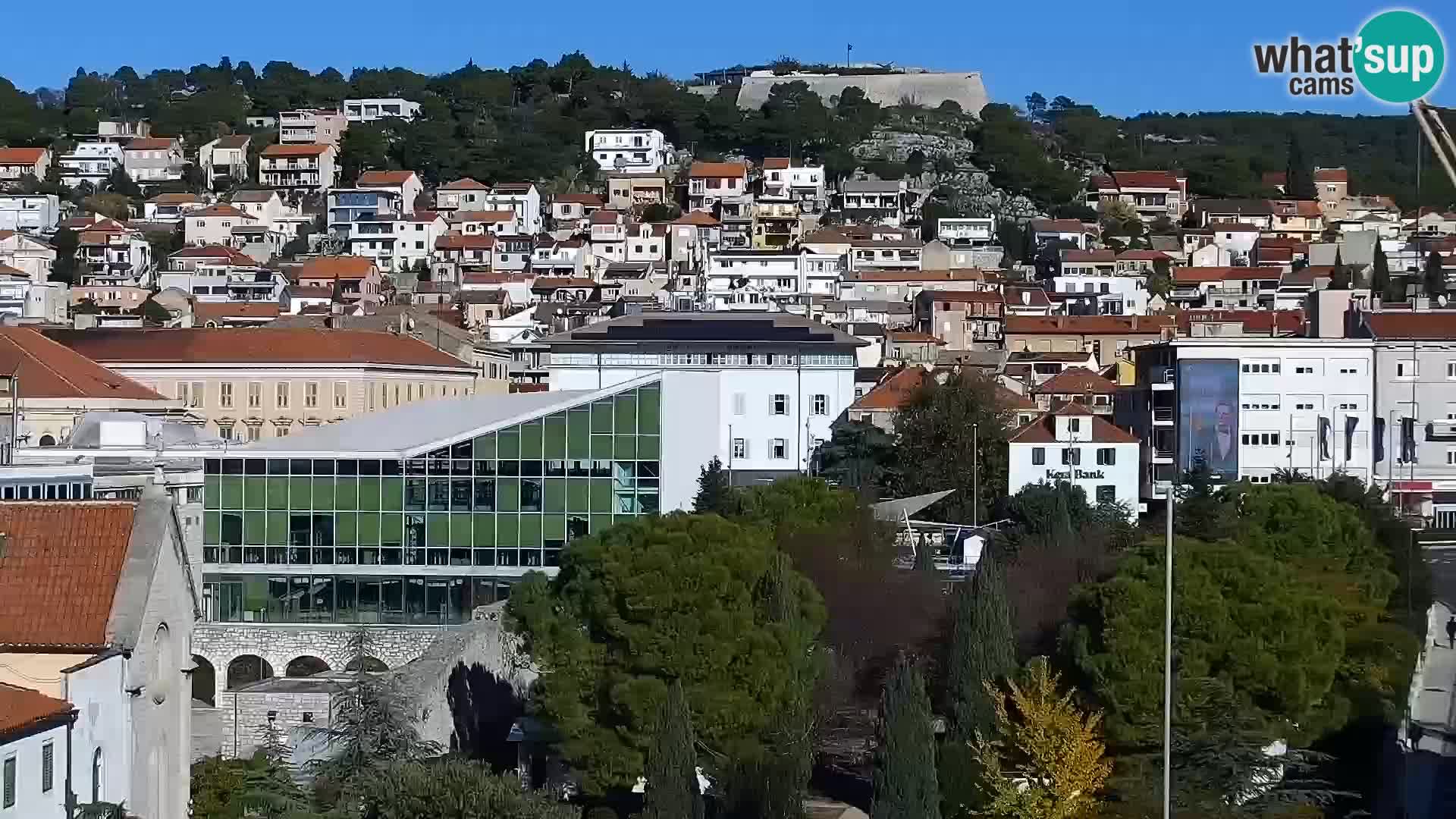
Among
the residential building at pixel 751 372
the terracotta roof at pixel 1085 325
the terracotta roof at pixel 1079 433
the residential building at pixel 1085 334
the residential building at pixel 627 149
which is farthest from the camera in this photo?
the residential building at pixel 627 149

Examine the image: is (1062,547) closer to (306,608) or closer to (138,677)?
(306,608)

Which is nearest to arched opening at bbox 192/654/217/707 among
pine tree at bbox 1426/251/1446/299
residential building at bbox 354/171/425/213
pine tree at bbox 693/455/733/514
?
pine tree at bbox 693/455/733/514

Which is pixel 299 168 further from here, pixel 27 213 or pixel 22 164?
pixel 27 213

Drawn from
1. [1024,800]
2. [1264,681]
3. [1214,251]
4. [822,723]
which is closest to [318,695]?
[822,723]

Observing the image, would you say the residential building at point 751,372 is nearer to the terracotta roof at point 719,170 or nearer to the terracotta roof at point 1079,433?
the terracotta roof at point 1079,433

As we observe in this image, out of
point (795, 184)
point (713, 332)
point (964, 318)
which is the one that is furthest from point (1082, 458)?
point (795, 184)

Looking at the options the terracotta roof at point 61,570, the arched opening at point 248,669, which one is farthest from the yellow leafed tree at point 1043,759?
the arched opening at point 248,669

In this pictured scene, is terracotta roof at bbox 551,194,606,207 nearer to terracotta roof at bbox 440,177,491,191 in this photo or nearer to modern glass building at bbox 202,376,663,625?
terracotta roof at bbox 440,177,491,191
